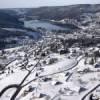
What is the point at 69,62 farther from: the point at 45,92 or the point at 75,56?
the point at 45,92

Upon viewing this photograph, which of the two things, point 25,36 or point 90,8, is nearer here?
point 25,36

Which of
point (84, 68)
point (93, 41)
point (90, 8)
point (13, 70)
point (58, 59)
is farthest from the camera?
point (90, 8)

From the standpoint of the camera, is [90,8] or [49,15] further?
[90,8]

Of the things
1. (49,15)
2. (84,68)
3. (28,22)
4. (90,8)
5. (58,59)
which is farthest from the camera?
(90,8)

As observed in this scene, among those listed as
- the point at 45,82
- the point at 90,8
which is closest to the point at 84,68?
the point at 45,82

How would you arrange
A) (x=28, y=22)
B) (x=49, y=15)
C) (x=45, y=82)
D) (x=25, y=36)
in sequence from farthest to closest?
(x=49, y=15)
(x=28, y=22)
(x=25, y=36)
(x=45, y=82)

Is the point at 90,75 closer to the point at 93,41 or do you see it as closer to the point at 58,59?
the point at 58,59

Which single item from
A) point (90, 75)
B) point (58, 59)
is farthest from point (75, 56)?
point (90, 75)

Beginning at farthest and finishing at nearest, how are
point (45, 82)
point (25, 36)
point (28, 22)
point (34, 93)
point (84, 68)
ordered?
point (28, 22)
point (25, 36)
point (84, 68)
point (45, 82)
point (34, 93)
